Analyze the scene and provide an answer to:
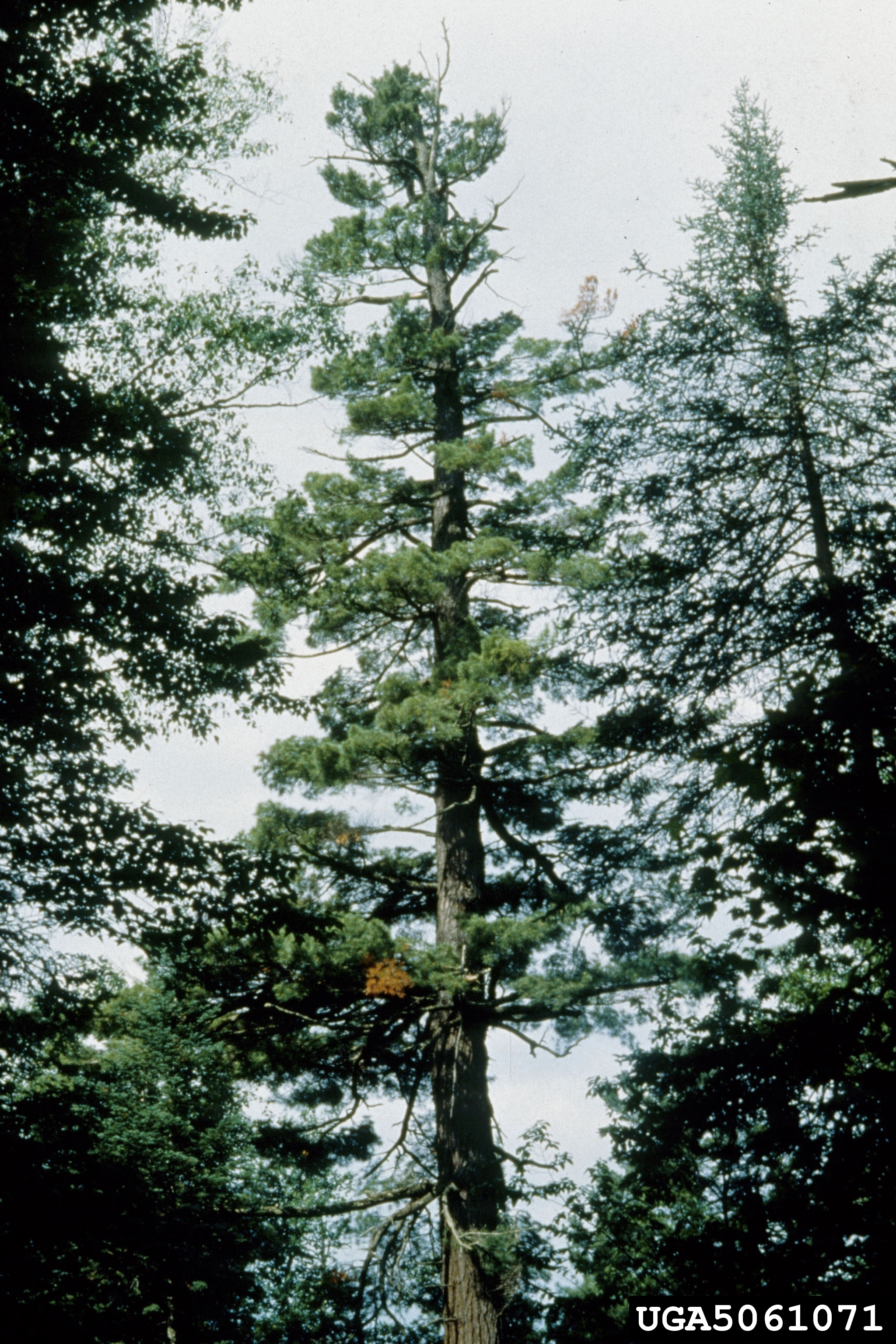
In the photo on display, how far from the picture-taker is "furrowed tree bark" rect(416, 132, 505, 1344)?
335 inches

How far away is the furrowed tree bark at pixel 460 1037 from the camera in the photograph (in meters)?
8.50

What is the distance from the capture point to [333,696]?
1278 cm

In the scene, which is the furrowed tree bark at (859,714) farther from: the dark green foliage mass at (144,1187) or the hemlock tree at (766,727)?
the dark green foliage mass at (144,1187)

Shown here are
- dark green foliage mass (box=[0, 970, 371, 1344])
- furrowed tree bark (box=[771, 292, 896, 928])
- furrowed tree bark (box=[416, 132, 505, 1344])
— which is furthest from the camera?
furrowed tree bark (box=[416, 132, 505, 1344])

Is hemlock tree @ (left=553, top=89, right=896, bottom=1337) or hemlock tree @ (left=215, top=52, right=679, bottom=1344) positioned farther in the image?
hemlock tree @ (left=215, top=52, right=679, bottom=1344)

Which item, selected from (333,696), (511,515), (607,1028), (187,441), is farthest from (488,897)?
(187,441)

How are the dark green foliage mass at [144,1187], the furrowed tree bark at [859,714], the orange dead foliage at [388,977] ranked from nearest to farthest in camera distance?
the furrowed tree bark at [859,714]
the dark green foliage mass at [144,1187]
the orange dead foliage at [388,977]

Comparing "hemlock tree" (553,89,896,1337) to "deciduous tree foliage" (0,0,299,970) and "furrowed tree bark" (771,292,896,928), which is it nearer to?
"furrowed tree bark" (771,292,896,928)

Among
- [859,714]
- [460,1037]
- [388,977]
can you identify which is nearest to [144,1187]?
[388,977]

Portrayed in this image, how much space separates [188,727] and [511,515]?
6577 mm

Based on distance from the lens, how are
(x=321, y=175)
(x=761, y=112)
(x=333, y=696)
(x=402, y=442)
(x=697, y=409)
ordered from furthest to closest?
(x=321, y=175), (x=402, y=442), (x=333, y=696), (x=761, y=112), (x=697, y=409)

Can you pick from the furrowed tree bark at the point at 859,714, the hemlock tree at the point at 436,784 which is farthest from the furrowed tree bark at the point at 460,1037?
the furrowed tree bark at the point at 859,714

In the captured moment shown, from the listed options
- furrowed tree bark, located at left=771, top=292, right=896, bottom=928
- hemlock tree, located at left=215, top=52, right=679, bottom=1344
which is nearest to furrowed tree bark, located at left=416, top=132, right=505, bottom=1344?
hemlock tree, located at left=215, top=52, right=679, bottom=1344

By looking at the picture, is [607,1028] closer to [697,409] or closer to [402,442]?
[697,409]
